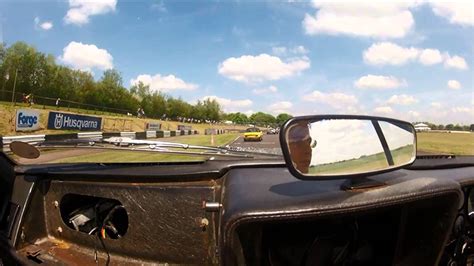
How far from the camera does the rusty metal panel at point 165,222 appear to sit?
1.85 meters

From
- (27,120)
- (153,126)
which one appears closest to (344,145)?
(153,126)

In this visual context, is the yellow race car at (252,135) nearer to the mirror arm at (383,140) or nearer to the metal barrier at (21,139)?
the mirror arm at (383,140)

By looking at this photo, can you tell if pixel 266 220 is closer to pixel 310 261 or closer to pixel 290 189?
pixel 290 189

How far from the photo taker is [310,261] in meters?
1.84

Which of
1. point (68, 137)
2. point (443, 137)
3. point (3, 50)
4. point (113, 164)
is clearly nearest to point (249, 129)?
point (113, 164)

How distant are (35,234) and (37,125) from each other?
26.3 inches

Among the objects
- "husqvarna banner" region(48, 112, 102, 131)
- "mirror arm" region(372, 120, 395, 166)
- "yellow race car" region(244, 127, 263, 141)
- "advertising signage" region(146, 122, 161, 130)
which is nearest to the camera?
"mirror arm" region(372, 120, 395, 166)

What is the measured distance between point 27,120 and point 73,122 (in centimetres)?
28

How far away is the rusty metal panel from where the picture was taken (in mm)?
1854

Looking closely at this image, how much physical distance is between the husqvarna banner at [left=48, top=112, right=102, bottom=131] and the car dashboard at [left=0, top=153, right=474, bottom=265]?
32cm

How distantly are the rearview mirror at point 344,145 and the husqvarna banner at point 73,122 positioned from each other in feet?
5.58

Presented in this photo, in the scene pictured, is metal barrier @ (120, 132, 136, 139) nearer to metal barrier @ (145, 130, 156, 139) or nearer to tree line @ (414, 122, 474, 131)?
metal barrier @ (145, 130, 156, 139)

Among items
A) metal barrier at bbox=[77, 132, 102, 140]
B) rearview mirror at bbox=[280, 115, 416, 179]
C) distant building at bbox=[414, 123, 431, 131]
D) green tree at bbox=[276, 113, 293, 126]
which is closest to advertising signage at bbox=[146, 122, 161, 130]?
metal barrier at bbox=[77, 132, 102, 140]

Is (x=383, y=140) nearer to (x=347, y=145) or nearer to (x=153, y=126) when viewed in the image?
(x=347, y=145)
